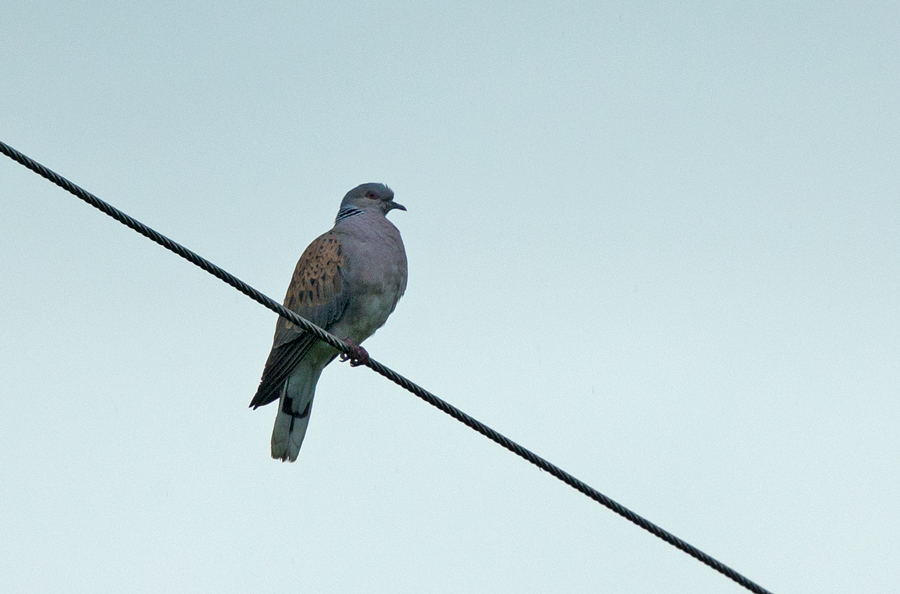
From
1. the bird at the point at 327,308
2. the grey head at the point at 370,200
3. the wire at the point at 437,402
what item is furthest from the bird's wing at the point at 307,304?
the wire at the point at 437,402

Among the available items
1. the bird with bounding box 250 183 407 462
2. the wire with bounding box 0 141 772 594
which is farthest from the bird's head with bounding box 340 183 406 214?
the wire with bounding box 0 141 772 594

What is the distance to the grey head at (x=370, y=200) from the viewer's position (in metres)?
5.74

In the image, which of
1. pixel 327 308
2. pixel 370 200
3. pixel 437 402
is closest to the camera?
pixel 437 402

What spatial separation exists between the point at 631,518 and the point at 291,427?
264 cm

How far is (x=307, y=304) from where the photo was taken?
5.18m

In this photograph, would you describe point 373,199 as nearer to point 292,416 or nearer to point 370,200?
point 370,200

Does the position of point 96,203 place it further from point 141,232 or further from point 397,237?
point 397,237

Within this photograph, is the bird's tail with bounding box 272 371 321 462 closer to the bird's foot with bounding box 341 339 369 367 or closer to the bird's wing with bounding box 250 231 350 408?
the bird's wing with bounding box 250 231 350 408

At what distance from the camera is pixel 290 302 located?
539 centimetres

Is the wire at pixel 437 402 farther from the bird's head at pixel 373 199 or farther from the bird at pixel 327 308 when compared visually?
the bird's head at pixel 373 199

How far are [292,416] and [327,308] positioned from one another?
0.56m

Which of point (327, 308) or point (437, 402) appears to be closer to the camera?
point (437, 402)

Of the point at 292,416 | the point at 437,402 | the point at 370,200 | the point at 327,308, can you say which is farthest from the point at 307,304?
the point at 437,402

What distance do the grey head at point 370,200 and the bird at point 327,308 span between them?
40 centimetres
